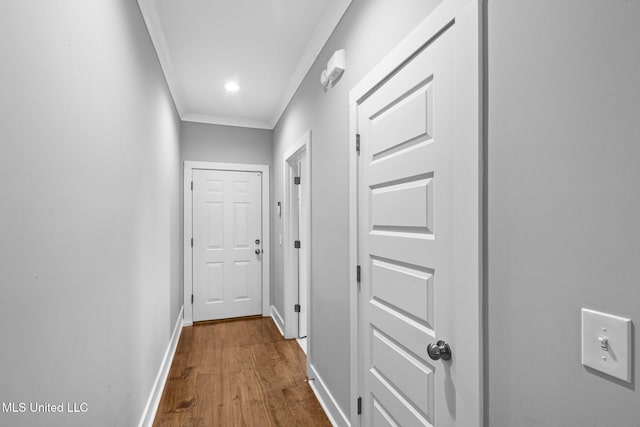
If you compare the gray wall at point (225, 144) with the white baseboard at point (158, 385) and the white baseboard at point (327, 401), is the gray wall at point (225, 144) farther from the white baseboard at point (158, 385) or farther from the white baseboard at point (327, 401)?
the white baseboard at point (327, 401)

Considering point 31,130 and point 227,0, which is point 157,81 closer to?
point 227,0

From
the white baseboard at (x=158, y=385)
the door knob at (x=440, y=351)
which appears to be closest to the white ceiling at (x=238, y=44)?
the door knob at (x=440, y=351)

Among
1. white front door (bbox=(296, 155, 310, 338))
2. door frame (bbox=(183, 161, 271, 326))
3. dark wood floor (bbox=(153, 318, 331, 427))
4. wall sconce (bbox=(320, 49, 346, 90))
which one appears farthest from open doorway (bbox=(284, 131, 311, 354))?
wall sconce (bbox=(320, 49, 346, 90))

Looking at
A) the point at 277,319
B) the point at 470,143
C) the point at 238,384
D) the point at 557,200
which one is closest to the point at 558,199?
the point at 557,200

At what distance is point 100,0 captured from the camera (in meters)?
1.17

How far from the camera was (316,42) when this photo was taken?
221cm

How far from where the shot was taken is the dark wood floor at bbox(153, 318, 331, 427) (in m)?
2.02

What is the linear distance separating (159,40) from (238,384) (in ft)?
8.75

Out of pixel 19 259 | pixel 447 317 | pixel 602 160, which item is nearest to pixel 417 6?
pixel 602 160

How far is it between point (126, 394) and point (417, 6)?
216 centimetres

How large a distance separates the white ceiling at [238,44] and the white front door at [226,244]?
1.01 m

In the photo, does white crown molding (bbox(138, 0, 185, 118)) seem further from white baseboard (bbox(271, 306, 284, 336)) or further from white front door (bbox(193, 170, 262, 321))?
white baseboard (bbox(271, 306, 284, 336))

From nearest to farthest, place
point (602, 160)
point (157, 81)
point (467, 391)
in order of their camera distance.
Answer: point (602, 160) < point (467, 391) < point (157, 81)

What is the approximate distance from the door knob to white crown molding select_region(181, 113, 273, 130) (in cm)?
364
